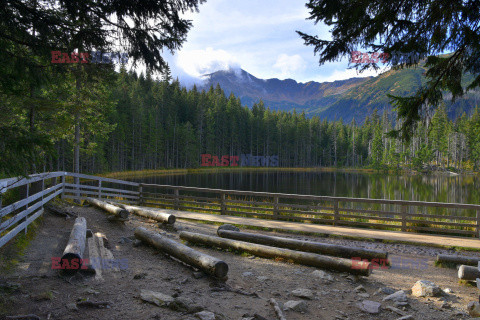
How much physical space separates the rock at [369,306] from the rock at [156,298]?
311 centimetres

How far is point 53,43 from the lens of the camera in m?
4.26

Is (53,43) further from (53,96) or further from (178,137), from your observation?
(178,137)

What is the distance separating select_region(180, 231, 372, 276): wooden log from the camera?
19.3 ft

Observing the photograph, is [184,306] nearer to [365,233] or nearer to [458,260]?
[458,260]

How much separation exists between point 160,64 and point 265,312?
412cm

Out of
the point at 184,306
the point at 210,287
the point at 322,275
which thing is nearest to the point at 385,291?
the point at 322,275

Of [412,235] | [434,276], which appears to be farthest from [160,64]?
[412,235]

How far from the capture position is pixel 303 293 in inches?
198

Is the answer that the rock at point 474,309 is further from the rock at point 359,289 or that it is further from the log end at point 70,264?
the log end at point 70,264

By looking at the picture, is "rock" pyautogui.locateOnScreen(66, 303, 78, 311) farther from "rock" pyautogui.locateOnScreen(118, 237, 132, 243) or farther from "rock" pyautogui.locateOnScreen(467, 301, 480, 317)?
"rock" pyautogui.locateOnScreen(467, 301, 480, 317)

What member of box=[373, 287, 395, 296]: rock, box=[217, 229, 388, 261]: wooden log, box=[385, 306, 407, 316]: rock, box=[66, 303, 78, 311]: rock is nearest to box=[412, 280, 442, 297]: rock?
box=[373, 287, 395, 296]: rock

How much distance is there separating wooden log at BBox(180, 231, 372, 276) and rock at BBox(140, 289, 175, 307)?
3.30 meters

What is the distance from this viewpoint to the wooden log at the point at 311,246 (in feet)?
21.8

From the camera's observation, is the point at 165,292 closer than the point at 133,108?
Yes
